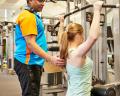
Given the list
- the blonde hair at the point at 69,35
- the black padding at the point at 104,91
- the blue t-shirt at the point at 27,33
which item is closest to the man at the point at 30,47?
the blue t-shirt at the point at 27,33

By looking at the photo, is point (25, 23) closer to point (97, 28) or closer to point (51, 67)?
point (97, 28)

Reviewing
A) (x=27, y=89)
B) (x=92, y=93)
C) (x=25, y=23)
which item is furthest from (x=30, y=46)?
(x=92, y=93)

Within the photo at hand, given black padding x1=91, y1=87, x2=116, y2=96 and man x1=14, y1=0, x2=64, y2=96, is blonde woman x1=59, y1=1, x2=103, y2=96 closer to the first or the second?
black padding x1=91, y1=87, x2=116, y2=96

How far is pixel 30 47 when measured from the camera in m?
2.57

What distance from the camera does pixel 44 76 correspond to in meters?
5.11

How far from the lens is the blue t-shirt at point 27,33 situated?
259 cm

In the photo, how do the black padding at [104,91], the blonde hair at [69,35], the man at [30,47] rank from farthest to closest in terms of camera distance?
the man at [30,47] → the blonde hair at [69,35] → the black padding at [104,91]

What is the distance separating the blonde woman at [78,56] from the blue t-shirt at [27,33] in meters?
0.50

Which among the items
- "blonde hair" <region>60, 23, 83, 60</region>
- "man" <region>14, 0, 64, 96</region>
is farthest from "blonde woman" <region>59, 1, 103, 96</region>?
"man" <region>14, 0, 64, 96</region>

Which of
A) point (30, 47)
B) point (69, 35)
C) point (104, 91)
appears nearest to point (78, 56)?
point (69, 35)

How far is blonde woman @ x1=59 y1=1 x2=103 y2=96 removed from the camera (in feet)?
6.68

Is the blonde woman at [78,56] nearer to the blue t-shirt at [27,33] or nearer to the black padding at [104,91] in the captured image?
the black padding at [104,91]

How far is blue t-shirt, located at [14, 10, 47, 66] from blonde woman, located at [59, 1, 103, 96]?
0.50 meters

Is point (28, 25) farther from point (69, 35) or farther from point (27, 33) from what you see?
point (69, 35)
